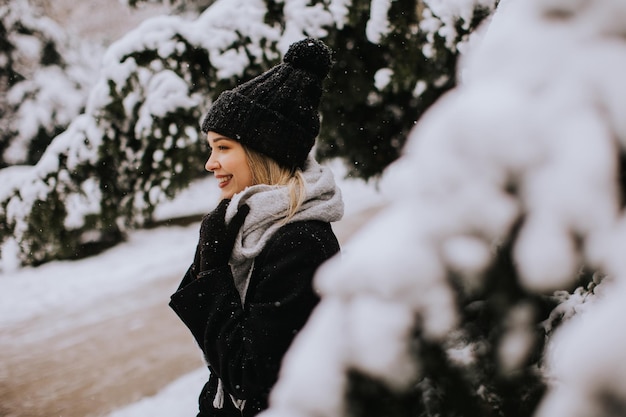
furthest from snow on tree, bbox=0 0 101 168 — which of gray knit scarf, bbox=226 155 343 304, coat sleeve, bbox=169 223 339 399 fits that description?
coat sleeve, bbox=169 223 339 399

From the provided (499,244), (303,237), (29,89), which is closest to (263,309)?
(303,237)

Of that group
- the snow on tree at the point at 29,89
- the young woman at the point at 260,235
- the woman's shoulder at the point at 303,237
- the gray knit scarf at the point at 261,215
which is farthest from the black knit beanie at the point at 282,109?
the snow on tree at the point at 29,89

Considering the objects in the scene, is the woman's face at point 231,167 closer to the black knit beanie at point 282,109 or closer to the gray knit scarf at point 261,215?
the black knit beanie at point 282,109

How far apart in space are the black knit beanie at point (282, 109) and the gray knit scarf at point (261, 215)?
195 millimetres

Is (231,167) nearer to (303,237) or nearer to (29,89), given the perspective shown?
(303,237)

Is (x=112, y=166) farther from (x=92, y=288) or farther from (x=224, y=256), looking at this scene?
(x=92, y=288)

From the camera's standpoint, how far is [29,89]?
34.9ft

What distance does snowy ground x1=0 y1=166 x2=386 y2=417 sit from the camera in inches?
165

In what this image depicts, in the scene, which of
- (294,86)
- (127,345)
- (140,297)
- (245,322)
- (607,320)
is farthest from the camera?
(140,297)

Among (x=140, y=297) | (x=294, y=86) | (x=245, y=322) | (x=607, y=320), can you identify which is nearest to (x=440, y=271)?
(x=607, y=320)

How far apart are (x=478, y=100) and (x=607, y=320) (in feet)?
0.96

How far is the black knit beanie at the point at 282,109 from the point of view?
190cm

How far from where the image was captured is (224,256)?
5.70ft

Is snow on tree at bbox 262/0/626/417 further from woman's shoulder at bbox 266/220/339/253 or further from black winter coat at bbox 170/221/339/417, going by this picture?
woman's shoulder at bbox 266/220/339/253
